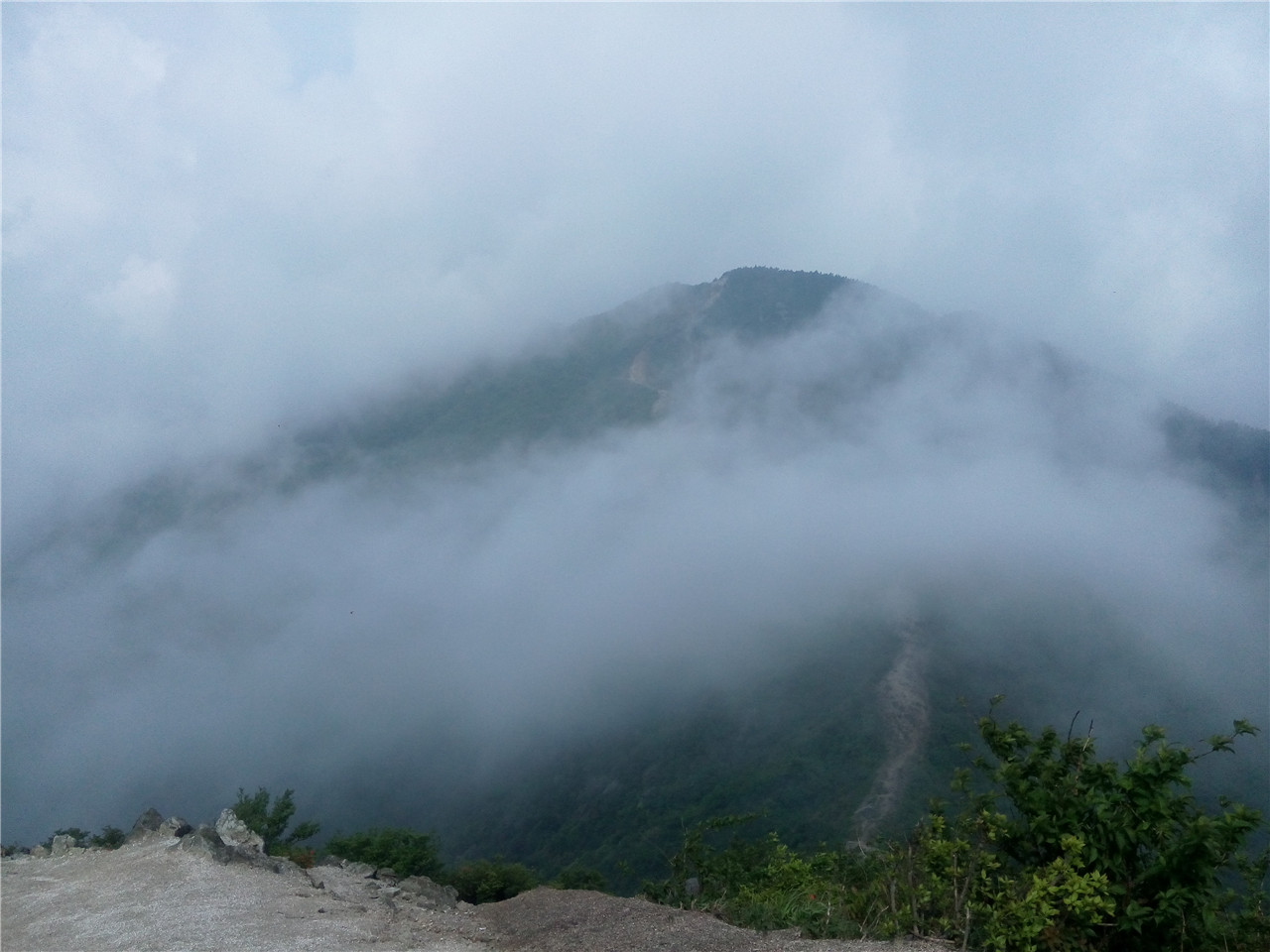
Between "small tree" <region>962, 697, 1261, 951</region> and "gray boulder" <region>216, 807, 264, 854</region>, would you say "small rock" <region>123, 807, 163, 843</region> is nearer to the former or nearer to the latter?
"gray boulder" <region>216, 807, 264, 854</region>

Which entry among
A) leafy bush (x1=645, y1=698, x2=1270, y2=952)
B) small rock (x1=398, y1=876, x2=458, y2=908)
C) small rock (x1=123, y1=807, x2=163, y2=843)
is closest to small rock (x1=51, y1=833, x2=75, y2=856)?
small rock (x1=123, y1=807, x2=163, y2=843)

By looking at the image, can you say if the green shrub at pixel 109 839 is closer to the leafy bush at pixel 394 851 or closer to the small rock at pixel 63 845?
the small rock at pixel 63 845

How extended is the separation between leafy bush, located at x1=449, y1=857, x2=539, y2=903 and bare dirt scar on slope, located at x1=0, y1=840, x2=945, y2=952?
16.8 metres

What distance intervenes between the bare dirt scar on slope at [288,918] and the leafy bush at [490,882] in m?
16.8

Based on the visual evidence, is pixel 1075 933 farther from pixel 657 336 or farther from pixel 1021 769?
pixel 657 336

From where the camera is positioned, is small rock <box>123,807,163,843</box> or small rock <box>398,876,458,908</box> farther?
small rock <box>123,807,163,843</box>

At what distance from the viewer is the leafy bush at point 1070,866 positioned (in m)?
8.77

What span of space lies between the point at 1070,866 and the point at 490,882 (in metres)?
28.7

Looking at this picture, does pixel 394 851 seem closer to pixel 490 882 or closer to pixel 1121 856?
pixel 490 882

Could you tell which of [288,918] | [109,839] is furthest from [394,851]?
[288,918]

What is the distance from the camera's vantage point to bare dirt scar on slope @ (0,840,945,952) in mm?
11297

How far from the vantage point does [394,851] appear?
3191cm

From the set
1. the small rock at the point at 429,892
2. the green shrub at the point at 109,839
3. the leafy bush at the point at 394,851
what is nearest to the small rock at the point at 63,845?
the green shrub at the point at 109,839

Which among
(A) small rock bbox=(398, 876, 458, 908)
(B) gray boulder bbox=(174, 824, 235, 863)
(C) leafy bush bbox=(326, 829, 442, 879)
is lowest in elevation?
(C) leafy bush bbox=(326, 829, 442, 879)
